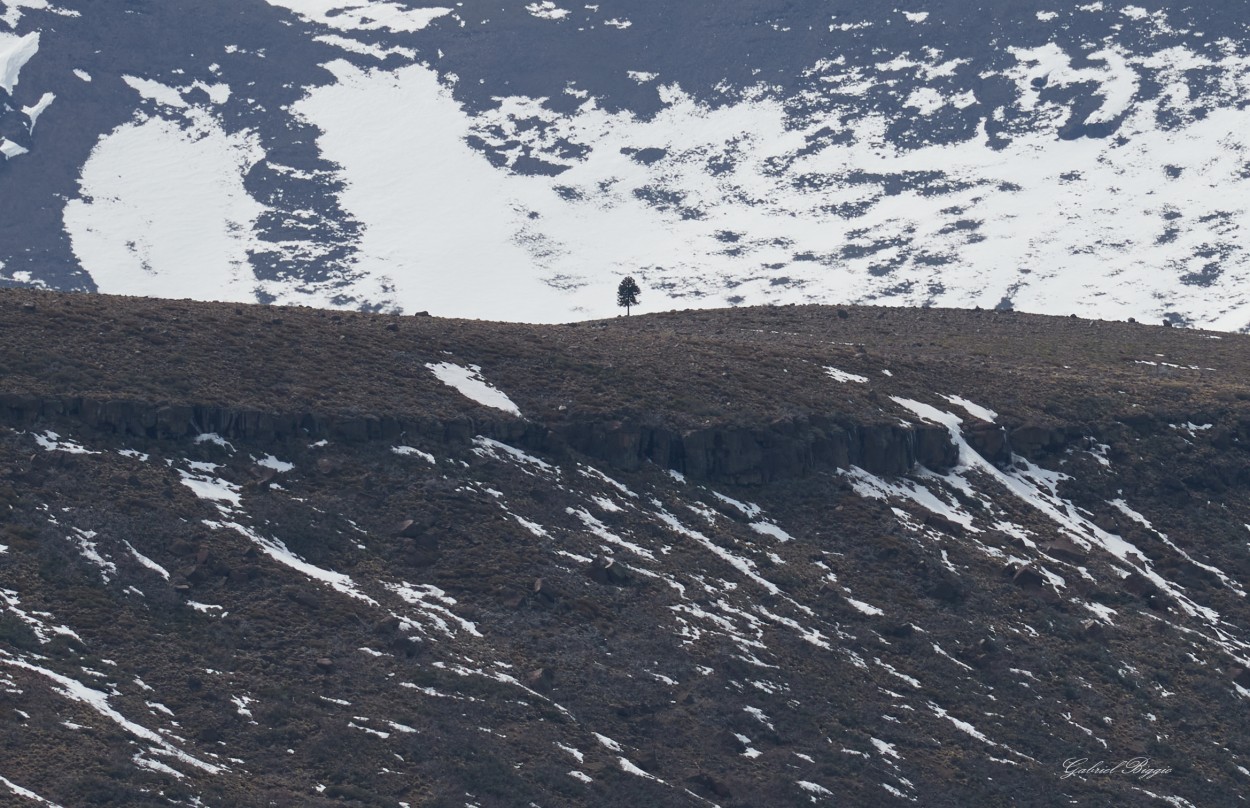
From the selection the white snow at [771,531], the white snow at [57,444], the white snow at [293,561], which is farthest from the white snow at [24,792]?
the white snow at [771,531]

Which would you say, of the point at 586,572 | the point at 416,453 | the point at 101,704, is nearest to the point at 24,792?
the point at 101,704

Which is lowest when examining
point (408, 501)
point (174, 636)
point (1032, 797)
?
point (1032, 797)

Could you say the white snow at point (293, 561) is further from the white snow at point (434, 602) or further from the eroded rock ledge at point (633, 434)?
the eroded rock ledge at point (633, 434)

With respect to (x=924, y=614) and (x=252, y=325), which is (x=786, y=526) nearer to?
(x=924, y=614)

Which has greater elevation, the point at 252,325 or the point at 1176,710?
the point at 252,325

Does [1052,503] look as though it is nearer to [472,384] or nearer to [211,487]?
[472,384]

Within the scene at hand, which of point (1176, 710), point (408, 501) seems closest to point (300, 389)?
point (408, 501)

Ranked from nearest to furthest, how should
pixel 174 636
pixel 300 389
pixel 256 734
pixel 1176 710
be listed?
pixel 256 734
pixel 174 636
pixel 1176 710
pixel 300 389
